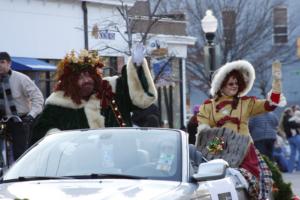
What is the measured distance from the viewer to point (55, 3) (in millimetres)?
25594

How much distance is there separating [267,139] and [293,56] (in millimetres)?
24017

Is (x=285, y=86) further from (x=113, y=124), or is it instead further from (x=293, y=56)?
(x=113, y=124)

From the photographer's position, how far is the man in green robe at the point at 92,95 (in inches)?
399

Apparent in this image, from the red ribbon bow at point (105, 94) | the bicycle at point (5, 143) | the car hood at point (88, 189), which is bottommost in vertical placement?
the bicycle at point (5, 143)

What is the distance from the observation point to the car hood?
660 centimetres

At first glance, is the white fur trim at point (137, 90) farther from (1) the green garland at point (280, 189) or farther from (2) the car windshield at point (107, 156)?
(2) the car windshield at point (107, 156)

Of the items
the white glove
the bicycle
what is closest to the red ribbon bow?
the white glove

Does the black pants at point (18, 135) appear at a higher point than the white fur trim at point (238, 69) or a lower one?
lower

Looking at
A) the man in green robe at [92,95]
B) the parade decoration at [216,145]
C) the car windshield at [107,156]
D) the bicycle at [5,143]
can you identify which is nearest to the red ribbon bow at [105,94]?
the man in green robe at [92,95]

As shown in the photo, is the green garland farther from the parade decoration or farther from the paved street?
the paved street

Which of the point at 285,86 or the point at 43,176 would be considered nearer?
the point at 43,176

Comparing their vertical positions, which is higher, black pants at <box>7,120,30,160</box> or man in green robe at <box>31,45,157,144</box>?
man in green robe at <box>31,45,157,144</box>

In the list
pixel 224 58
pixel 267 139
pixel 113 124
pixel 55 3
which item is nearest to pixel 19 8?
pixel 55 3

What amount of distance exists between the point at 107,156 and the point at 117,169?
24 centimetres
